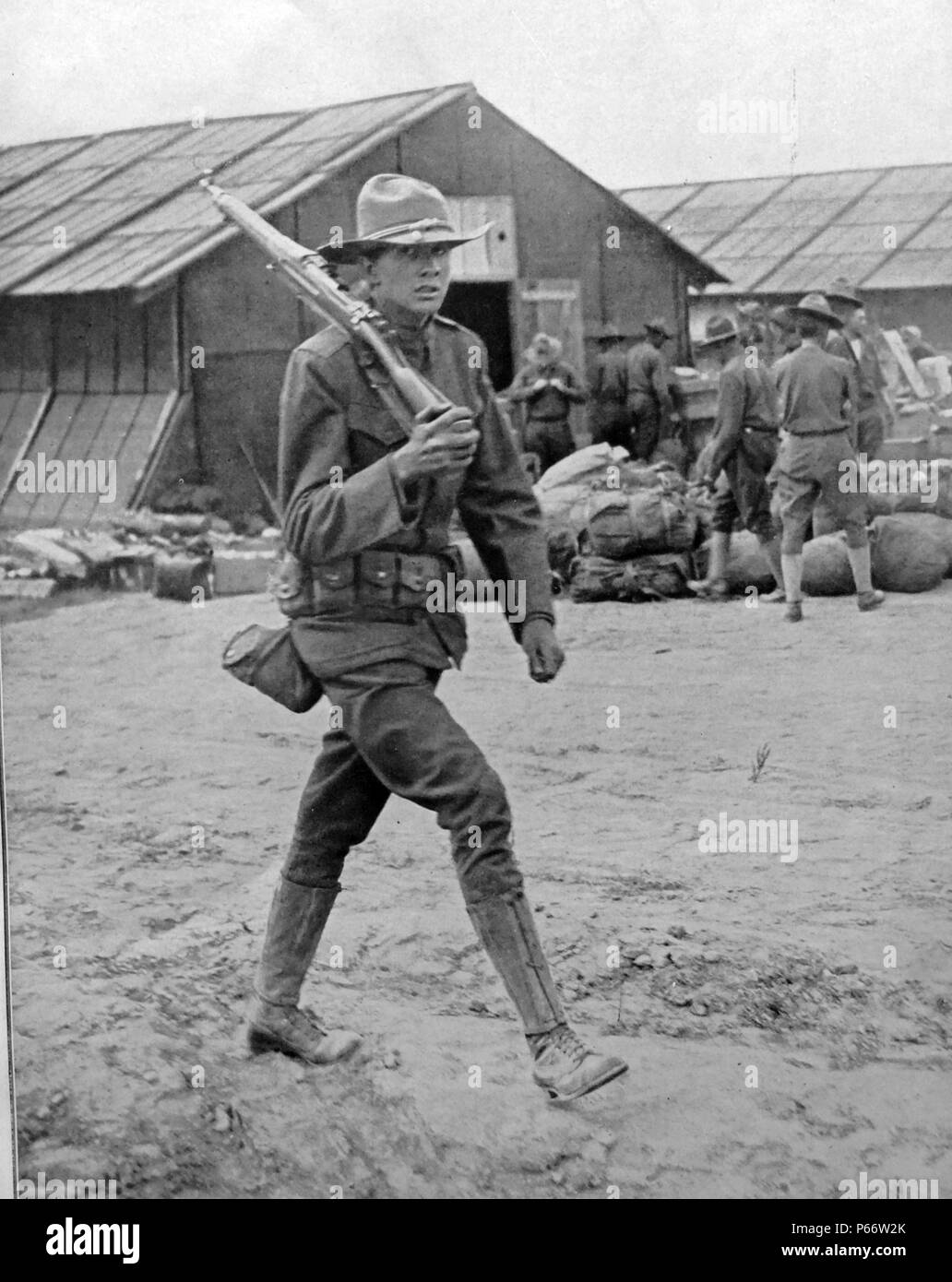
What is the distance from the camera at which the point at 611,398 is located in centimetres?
490

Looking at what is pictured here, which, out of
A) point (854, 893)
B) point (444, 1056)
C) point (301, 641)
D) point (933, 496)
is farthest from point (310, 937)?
point (933, 496)

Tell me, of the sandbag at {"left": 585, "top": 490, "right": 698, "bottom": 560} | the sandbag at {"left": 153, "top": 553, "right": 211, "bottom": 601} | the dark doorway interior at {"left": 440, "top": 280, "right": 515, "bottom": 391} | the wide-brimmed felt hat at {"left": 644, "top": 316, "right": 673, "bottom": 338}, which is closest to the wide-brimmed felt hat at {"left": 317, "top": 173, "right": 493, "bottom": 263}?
the dark doorway interior at {"left": 440, "top": 280, "right": 515, "bottom": 391}

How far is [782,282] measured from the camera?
4.89 metres

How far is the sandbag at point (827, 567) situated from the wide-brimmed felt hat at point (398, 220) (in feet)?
5.06

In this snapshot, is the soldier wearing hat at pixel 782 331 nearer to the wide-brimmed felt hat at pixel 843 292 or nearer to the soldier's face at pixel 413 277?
the wide-brimmed felt hat at pixel 843 292

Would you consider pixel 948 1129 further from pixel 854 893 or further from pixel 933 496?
pixel 933 496

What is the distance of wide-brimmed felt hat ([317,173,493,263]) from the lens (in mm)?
3600

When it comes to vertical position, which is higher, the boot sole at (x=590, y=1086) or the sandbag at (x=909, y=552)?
the sandbag at (x=909, y=552)

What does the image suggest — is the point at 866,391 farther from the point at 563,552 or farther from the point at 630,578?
the point at 563,552

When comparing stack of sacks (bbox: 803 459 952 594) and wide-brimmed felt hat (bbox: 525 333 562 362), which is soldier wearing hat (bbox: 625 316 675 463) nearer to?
wide-brimmed felt hat (bbox: 525 333 562 362)

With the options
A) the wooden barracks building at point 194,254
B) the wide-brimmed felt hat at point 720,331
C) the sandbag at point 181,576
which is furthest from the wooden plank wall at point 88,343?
the wide-brimmed felt hat at point 720,331

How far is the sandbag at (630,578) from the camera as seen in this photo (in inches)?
198

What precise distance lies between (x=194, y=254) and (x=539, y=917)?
2064 mm

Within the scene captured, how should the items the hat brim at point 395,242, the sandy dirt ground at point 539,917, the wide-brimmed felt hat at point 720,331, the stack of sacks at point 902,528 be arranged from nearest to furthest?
the hat brim at point 395,242 → the sandy dirt ground at point 539,917 → the stack of sacks at point 902,528 → the wide-brimmed felt hat at point 720,331
